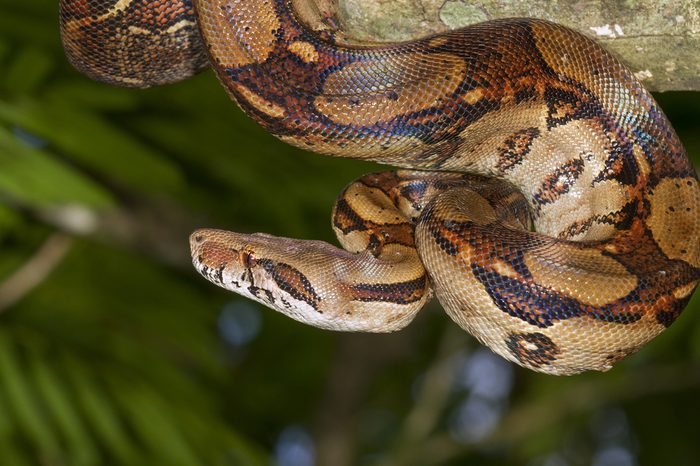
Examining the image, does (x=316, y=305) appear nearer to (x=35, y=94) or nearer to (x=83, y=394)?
(x=83, y=394)

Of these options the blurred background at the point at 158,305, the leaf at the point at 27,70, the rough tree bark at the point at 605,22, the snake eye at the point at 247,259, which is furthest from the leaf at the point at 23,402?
the rough tree bark at the point at 605,22

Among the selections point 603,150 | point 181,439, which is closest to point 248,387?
point 181,439

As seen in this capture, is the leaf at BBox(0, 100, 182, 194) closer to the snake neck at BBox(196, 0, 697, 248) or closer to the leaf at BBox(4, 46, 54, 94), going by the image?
the leaf at BBox(4, 46, 54, 94)

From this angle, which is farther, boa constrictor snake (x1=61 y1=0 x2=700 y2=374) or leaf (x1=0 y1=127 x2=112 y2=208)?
leaf (x1=0 y1=127 x2=112 y2=208)

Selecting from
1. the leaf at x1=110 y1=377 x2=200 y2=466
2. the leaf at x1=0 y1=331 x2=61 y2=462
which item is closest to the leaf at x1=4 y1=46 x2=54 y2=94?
the leaf at x1=0 y1=331 x2=61 y2=462

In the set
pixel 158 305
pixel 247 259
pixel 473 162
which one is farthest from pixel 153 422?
pixel 473 162

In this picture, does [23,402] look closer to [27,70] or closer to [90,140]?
[90,140]
